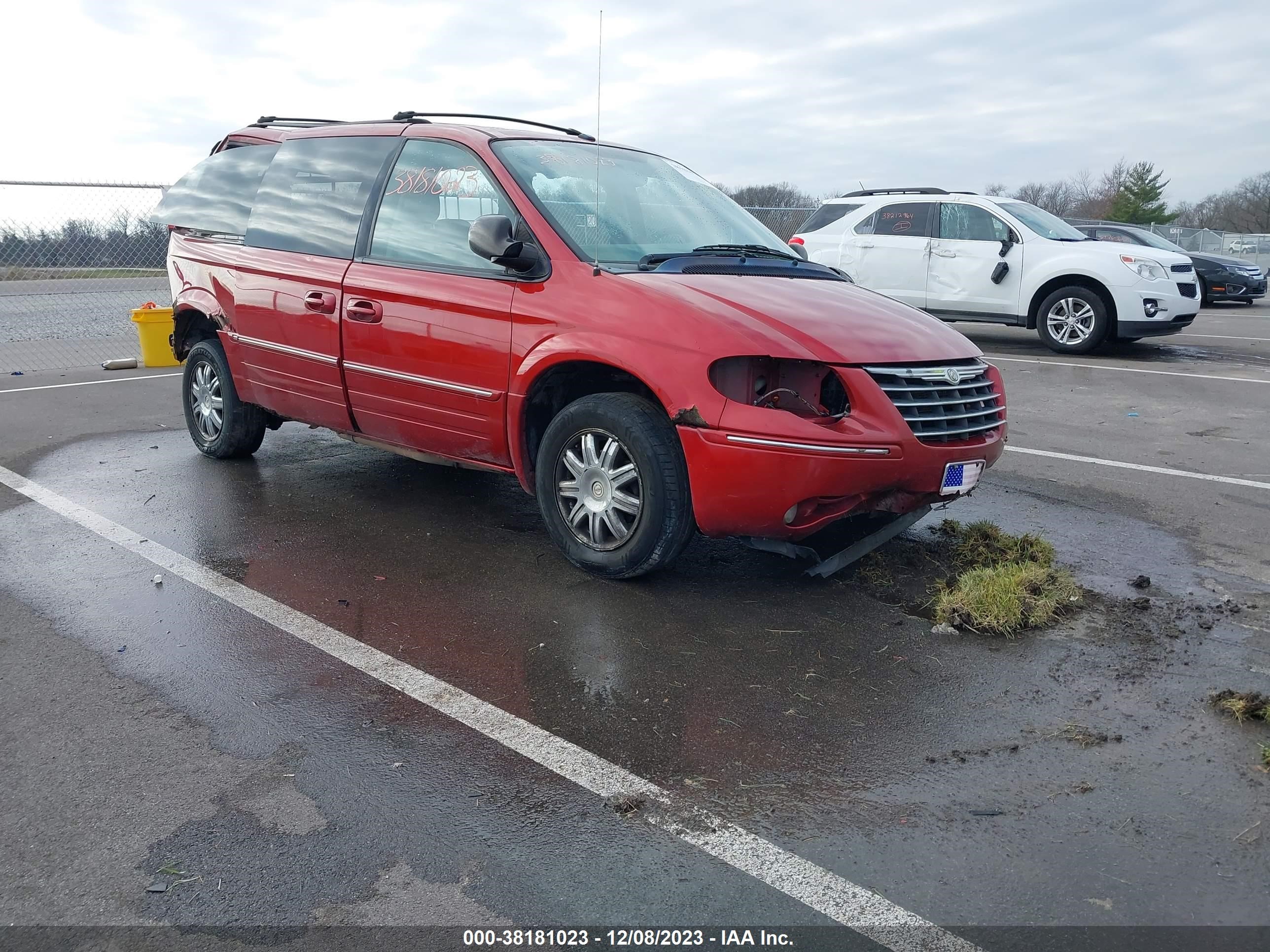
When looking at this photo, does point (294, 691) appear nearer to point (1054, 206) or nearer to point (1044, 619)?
point (1044, 619)

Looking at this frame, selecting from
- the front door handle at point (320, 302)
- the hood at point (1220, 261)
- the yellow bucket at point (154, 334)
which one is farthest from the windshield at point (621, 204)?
the hood at point (1220, 261)

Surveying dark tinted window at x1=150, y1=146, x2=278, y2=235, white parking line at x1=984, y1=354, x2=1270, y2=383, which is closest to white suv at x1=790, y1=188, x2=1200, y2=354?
white parking line at x1=984, y1=354, x2=1270, y2=383

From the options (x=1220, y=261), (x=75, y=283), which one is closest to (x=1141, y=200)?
(x=1220, y=261)

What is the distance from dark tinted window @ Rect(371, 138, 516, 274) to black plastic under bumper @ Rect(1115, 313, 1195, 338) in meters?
9.69

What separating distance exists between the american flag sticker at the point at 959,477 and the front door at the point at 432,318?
6.28 ft

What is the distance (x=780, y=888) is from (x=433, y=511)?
144 inches

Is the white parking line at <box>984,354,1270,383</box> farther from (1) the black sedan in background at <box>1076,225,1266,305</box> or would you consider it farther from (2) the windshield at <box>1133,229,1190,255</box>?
(1) the black sedan in background at <box>1076,225,1266,305</box>

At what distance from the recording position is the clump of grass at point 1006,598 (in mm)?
4121

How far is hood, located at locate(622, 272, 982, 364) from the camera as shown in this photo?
4070 millimetres

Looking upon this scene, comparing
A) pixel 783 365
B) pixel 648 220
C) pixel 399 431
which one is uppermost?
pixel 648 220

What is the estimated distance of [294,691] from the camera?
355cm

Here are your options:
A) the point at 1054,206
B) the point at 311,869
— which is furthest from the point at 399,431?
the point at 1054,206

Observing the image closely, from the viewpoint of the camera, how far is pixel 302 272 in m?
5.55

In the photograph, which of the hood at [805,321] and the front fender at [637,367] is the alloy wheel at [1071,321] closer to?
the hood at [805,321]
